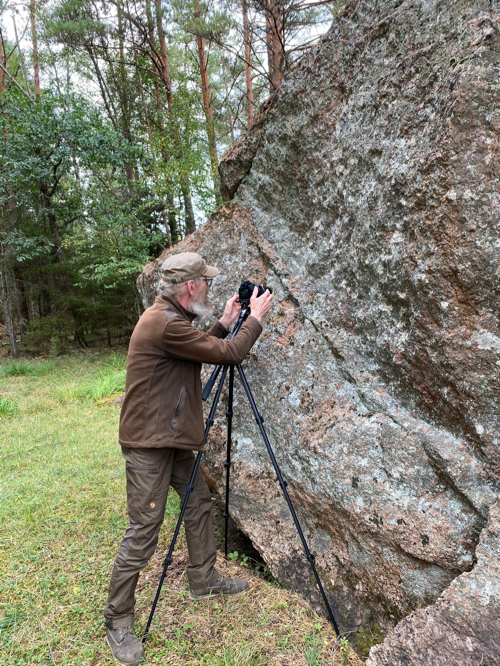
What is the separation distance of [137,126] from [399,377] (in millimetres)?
16863

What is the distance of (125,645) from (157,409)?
1.44m

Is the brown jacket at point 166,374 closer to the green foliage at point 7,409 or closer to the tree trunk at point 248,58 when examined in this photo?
the green foliage at point 7,409

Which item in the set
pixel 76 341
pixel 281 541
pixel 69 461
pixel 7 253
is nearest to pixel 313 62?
pixel 281 541

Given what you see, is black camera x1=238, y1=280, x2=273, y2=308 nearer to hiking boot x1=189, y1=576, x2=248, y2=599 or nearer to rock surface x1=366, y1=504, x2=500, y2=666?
rock surface x1=366, y1=504, x2=500, y2=666

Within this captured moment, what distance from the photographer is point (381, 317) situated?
102 inches

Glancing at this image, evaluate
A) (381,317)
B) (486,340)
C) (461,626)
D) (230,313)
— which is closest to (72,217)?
(230,313)

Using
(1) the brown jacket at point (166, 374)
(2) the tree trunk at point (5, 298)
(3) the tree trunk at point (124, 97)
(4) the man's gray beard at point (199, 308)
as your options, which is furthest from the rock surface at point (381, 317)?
(3) the tree trunk at point (124, 97)

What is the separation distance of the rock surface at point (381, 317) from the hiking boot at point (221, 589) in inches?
13.1

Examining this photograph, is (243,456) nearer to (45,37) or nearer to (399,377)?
(399,377)

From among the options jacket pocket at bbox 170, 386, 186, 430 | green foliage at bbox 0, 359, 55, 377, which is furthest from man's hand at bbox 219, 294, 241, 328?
green foliage at bbox 0, 359, 55, 377

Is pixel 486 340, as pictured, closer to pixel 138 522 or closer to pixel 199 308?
pixel 199 308

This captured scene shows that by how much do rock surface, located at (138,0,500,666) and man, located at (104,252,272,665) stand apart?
0.62 m

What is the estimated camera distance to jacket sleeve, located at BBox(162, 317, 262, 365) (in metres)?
2.58

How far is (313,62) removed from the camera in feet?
9.97
